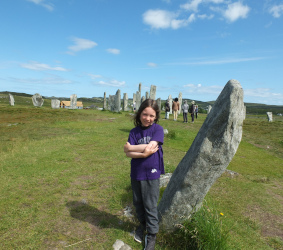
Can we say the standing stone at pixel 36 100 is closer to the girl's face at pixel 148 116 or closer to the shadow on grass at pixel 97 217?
the shadow on grass at pixel 97 217

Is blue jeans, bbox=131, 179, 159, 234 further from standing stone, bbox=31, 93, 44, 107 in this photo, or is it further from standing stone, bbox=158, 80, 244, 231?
standing stone, bbox=31, 93, 44, 107

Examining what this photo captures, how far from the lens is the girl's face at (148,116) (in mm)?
3527

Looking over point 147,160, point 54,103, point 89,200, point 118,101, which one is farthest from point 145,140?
point 54,103

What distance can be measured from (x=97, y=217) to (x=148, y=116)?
238 cm

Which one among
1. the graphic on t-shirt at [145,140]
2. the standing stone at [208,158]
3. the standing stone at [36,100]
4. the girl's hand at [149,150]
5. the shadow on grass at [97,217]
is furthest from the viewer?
the standing stone at [36,100]

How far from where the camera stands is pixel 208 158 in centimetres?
313

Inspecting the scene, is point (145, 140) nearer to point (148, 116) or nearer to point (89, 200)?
point (148, 116)

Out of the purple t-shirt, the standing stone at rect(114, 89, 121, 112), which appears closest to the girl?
the purple t-shirt

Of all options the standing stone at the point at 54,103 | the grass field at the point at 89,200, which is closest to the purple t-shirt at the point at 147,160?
the grass field at the point at 89,200

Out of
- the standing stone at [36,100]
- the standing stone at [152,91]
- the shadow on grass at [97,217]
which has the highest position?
the standing stone at [152,91]

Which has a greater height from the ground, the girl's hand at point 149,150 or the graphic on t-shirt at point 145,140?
the graphic on t-shirt at point 145,140

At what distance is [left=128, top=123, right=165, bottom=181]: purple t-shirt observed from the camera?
341 centimetres

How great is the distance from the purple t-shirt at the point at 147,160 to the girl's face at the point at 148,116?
10 centimetres

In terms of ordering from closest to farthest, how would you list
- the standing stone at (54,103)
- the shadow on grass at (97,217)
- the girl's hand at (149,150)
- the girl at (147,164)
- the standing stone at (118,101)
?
1. the girl's hand at (149,150)
2. the girl at (147,164)
3. the shadow on grass at (97,217)
4. the standing stone at (118,101)
5. the standing stone at (54,103)
